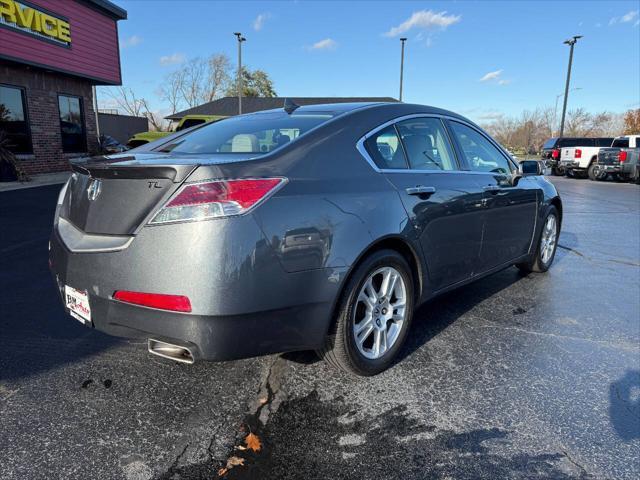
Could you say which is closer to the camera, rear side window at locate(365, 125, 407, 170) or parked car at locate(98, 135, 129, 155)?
rear side window at locate(365, 125, 407, 170)

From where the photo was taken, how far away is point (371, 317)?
278 centimetres

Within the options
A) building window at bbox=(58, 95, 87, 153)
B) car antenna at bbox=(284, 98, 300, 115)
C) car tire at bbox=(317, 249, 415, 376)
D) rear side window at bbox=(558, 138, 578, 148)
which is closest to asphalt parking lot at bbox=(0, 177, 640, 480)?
car tire at bbox=(317, 249, 415, 376)

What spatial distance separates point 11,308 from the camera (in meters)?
3.84

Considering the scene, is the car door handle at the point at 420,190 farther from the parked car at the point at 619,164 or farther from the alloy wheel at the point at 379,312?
the parked car at the point at 619,164

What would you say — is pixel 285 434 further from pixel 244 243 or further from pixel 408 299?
pixel 408 299

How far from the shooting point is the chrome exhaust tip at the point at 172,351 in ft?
7.25

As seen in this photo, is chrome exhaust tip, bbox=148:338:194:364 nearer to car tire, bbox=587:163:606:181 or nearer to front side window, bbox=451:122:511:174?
front side window, bbox=451:122:511:174

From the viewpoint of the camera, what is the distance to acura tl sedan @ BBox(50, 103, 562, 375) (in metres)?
2.07

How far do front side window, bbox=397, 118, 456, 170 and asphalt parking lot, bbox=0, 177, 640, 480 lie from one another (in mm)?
1253

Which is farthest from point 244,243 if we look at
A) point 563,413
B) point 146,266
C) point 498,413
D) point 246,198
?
point 563,413

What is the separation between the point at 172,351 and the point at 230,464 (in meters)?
0.59

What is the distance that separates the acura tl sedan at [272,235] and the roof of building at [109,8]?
52.5 ft

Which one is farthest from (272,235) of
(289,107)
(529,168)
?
(529,168)

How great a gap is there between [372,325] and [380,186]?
0.83 m
